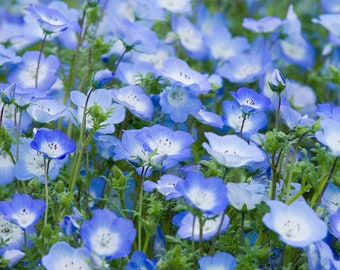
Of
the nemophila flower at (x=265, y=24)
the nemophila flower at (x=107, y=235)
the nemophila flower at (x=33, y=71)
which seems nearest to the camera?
the nemophila flower at (x=107, y=235)

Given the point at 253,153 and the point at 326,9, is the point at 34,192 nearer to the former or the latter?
the point at 253,153

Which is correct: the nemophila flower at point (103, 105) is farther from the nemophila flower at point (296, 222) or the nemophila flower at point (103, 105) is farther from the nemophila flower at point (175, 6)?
the nemophila flower at point (175, 6)

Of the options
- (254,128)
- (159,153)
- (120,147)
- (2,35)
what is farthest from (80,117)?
(2,35)

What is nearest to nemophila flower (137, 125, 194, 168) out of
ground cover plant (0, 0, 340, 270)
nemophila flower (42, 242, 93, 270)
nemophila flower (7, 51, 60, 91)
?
ground cover plant (0, 0, 340, 270)

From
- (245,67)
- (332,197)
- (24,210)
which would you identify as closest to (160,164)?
(24,210)

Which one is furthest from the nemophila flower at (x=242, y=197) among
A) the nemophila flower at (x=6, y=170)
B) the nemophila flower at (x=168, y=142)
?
the nemophila flower at (x=6, y=170)

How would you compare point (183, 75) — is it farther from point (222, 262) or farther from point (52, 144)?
point (222, 262)

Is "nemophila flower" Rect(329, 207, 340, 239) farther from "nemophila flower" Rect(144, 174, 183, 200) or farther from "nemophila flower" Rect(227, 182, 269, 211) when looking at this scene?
"nemophila flower" Rect(144, 174, 183, 200)
